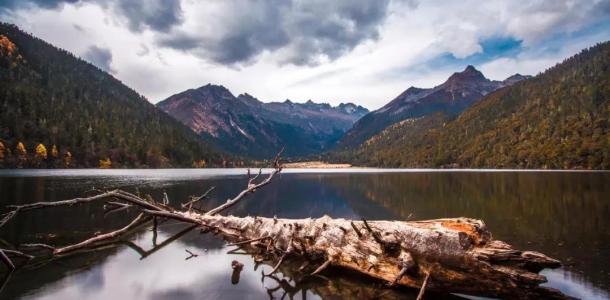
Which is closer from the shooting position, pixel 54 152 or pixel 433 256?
pixel 433 256

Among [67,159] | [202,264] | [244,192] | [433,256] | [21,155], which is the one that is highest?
[21,155]

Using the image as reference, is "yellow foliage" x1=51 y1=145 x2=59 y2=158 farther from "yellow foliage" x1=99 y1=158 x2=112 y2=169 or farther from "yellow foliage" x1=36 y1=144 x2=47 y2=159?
"yellow foliage" x1=99 y1=158 x2=112 y2=169

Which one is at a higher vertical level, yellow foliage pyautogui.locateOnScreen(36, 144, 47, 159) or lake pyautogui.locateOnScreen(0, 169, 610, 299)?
yellow foliage pyautogui.locateOnScreen(36, 144, 47, 159)

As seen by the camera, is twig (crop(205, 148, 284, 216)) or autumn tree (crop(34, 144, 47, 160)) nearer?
twig (crop(205, 148, 284, 216))

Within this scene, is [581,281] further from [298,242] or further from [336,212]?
[336,212]

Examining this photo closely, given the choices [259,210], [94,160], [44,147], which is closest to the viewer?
[259,210]

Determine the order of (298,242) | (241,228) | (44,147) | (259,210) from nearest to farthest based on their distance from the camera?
1. (298,242)
2. (241,228)
3. (259,210)
4. (44,147)

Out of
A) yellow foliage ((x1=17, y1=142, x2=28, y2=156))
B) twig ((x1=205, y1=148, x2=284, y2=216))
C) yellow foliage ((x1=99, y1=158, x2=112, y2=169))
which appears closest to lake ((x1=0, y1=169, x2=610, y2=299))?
twig ((x1=205, y1=148, x2=284, y2=216))

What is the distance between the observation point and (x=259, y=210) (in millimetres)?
39625

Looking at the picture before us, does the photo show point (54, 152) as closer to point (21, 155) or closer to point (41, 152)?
point (41, 152)

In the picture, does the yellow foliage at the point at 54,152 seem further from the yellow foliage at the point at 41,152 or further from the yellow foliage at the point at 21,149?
the yellow foliage at the point at 21,149

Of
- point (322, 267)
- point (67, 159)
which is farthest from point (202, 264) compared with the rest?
point (67, 159)

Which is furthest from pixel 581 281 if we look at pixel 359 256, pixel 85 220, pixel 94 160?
pixel 94 160

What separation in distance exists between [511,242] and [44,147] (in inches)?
7422
